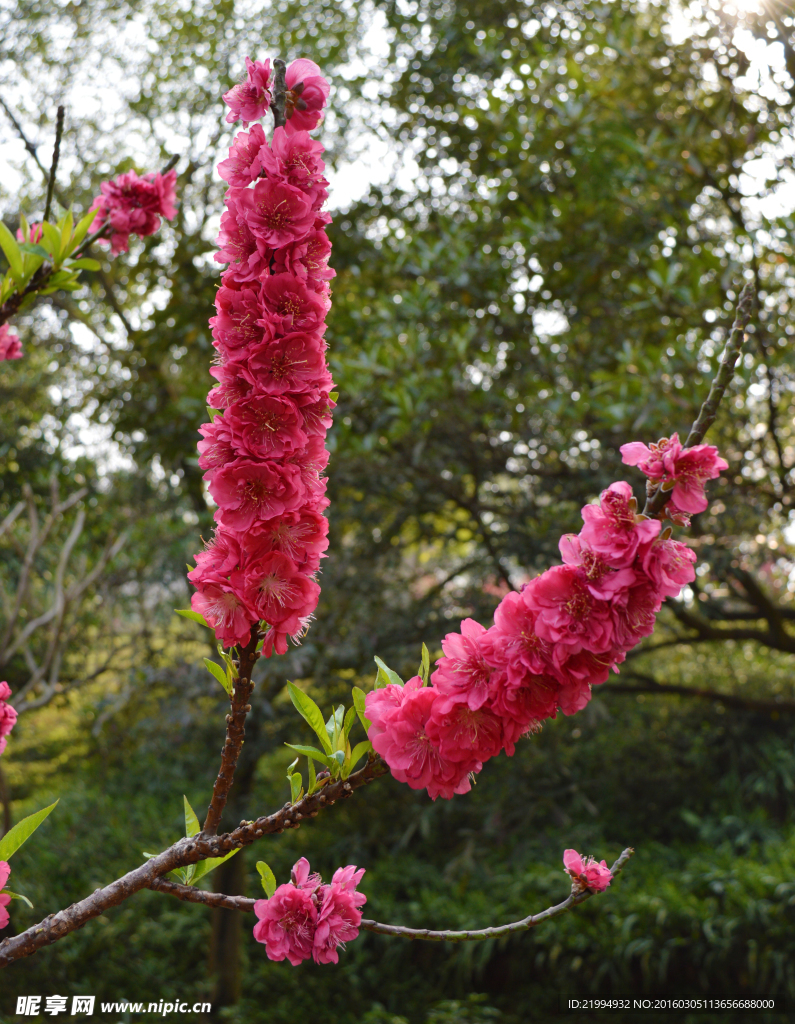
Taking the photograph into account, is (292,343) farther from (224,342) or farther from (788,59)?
(788,59)

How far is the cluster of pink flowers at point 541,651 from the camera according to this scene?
2.68ft

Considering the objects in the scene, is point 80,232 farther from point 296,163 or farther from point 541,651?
point 541,651

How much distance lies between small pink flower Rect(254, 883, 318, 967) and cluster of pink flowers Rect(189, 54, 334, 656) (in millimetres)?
322

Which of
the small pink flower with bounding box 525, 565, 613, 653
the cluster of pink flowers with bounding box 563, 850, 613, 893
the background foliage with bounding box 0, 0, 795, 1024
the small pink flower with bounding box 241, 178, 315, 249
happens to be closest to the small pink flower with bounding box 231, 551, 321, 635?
the small pink flower with bounding box 525, 565, 613, 653

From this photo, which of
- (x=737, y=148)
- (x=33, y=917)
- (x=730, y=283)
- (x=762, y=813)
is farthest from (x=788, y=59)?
(x=33, y=917)

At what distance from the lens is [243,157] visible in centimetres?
97

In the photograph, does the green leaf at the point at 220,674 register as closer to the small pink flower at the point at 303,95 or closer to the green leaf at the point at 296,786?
the green leaf at the point at 296,786

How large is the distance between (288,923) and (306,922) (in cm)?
2

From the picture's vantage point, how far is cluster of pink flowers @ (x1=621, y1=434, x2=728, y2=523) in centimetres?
82

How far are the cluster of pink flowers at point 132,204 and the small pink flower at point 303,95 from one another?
2.90ft

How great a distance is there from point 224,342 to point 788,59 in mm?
3207

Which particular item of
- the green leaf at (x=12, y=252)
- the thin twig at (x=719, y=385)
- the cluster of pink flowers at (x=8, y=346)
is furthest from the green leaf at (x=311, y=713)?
the cluster of pink flowers at (x=8, y=346)

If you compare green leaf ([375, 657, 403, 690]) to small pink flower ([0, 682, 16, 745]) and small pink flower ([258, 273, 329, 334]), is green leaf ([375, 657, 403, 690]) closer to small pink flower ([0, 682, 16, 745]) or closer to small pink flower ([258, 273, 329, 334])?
small pink flower ([258, 273, 329, 334])

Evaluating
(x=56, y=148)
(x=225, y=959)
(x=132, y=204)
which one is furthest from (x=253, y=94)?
(x=225, y=959)
